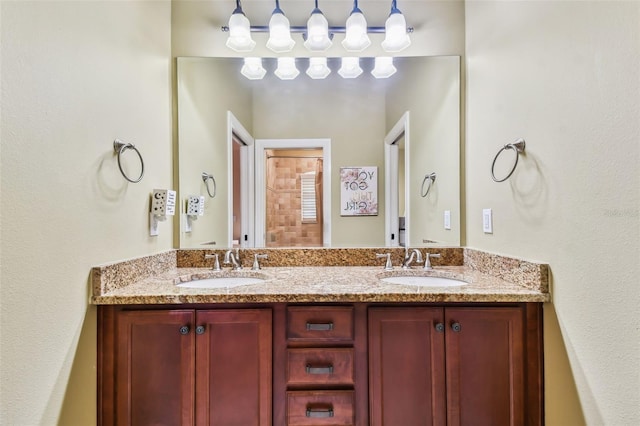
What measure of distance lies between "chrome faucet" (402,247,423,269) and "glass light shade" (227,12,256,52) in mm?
1401

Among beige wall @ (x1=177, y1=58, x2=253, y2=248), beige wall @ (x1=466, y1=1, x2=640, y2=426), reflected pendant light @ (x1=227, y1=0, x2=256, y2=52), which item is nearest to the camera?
beige wall @ (x1=466, y1=1, x2=640, y2=426)

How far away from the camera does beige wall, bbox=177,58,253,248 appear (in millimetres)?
1695

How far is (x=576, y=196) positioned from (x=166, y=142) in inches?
69.9

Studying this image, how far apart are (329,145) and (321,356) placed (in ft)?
3.57

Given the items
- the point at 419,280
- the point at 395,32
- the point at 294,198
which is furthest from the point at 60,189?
A: the point at 395,32

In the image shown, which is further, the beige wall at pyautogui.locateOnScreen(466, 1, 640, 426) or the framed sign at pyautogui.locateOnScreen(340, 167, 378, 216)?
the framed sign at pyautogui.locateOnScreen(340, 167, 378, 216)

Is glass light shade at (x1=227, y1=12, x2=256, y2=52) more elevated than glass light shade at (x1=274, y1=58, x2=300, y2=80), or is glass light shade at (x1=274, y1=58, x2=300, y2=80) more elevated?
glass light shade at (x1=227, y1=12, x2=256, y2=52)

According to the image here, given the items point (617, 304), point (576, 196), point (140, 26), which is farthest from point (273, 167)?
point (617, 304)

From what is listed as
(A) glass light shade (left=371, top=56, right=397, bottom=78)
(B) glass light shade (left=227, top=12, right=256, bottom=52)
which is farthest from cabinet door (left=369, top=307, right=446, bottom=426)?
(B) glass light shade (left=227, top=12, right=256, bottom=52)

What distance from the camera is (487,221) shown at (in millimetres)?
1466

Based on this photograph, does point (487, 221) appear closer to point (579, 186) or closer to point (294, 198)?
point (579, 186)

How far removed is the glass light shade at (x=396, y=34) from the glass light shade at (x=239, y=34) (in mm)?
715

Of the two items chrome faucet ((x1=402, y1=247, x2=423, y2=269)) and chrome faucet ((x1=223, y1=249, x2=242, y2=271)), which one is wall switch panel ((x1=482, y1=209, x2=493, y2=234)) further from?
chrome faucet ((x1=223, y1=249, x2=242, y2=271))

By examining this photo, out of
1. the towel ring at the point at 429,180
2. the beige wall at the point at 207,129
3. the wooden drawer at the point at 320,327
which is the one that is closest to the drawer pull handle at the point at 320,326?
the wooden drawer at the point at 320,327
